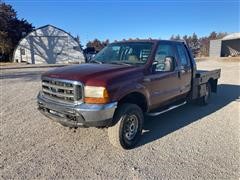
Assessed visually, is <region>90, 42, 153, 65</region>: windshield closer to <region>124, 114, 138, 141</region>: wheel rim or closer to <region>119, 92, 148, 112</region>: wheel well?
<region>119, 92, 148, 112</region>: wheel well

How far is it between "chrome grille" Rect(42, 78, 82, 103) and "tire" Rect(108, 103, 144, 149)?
0.81m

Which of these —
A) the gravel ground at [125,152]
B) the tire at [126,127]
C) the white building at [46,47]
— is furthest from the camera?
the white building at [46,47]

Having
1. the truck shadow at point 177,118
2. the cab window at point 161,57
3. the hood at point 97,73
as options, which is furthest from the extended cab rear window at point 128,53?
the truck shadow at point 177,118

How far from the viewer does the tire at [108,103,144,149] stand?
4492 mm

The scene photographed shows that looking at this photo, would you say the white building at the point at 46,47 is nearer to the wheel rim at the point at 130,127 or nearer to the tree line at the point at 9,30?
the tree line at the point at 9,30

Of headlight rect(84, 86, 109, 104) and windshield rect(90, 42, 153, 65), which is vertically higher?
windshield rect(90, 42, 153, 65)

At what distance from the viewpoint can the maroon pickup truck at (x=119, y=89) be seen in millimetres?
4184

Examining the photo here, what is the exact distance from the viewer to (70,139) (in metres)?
5.07

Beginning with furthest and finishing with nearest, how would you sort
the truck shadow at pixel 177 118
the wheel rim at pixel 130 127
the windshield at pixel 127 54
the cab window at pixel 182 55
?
the cab window at pixel 182 55 < the truck shadow at pixel 177 118 < the windshield at pixel 127 54 < the wheel rim at pixel 130 127

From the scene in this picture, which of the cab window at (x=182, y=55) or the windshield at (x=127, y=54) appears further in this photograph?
the cab window at (x=182, y=55)

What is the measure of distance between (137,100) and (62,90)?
4.93 ft

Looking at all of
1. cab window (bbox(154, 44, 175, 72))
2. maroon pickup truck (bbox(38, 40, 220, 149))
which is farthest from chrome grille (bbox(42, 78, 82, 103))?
cab window (bbox(154, 44, 175, 72))

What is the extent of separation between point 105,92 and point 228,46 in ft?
154

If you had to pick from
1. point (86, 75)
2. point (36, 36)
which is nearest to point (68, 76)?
point (86, 75)
